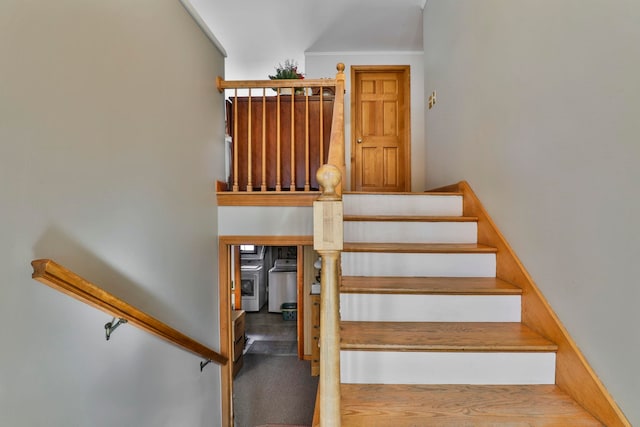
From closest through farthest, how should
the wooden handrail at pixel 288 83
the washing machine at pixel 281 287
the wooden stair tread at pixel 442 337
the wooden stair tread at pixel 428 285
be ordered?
the wooden stair tread at pixel 442 337 → the wooden stair tread at pixel 428 285 → the wooden handrail at pixel 288 83 → the washing machine at pixel 281 287

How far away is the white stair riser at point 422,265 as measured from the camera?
6.22ft

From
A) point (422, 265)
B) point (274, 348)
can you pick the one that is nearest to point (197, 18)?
point (422, 265)

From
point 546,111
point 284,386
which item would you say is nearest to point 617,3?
point 546,111

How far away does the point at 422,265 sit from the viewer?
190 cm

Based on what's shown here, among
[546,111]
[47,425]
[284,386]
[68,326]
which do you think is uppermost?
[546,111]

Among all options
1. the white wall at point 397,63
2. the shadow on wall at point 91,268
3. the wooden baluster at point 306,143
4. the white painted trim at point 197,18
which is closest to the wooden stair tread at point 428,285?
the shadow on wall at point 91,268

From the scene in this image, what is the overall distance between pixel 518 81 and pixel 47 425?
2.55 meters

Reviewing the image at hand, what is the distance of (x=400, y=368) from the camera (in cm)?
138

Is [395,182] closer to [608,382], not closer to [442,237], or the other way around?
[442,237]

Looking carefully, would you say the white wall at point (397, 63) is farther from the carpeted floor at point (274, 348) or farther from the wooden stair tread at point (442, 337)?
the wooden stair tread at point (442, 337)

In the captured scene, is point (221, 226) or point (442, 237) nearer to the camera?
point (442, 237)

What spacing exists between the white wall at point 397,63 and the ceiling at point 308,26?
0.28 feet

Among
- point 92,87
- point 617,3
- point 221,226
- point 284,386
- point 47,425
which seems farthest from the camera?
point 284,386

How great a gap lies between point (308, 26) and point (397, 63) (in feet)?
4.41
